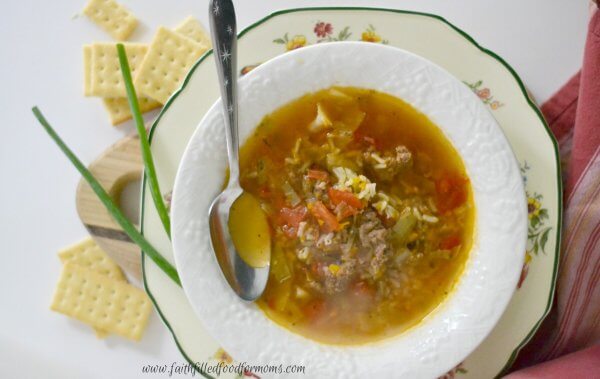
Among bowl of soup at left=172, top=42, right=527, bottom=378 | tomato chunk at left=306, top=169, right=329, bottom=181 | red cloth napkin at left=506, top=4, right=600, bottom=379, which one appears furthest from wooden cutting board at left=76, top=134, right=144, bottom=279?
red cloth napkin at left=506, top=4, right=600, bottom=379

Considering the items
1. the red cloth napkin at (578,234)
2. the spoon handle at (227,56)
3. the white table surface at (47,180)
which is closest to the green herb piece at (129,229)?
the white table surface at (47,180)

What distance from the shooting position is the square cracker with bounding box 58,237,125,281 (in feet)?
10.8

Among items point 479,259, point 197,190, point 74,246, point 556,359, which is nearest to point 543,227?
point 479,259

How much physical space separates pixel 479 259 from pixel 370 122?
0.88 meters

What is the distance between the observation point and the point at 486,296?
2664mm

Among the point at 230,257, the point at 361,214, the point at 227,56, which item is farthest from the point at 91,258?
the point at 361,214

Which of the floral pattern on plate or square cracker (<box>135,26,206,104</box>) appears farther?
square cracker (<box>135,26,206,104</box>)

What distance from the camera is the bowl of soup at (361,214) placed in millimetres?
2625

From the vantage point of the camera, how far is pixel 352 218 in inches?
107

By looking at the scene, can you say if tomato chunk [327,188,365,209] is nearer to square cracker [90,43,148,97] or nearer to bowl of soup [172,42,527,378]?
bowl of soup [172,42,527,378]

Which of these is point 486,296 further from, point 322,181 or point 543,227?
point 322,181

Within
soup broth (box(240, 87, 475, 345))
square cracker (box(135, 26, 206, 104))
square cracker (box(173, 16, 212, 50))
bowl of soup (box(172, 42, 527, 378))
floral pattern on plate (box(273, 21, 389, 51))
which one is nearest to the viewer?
bowl of soup (box(172, 42, 527, 378))

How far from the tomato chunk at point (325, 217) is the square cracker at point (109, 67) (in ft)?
4.54

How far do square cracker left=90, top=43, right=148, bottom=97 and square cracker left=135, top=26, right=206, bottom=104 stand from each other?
12 centimetres
